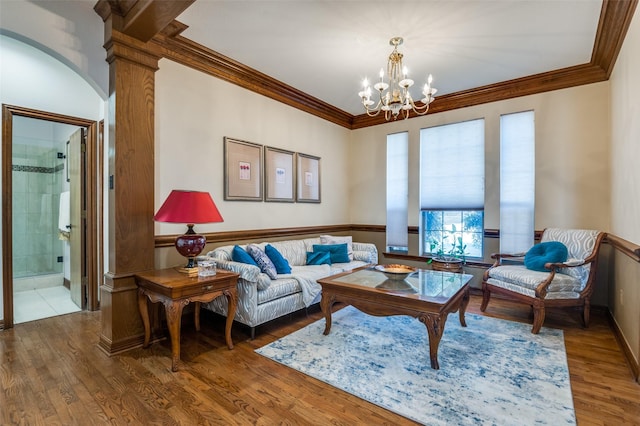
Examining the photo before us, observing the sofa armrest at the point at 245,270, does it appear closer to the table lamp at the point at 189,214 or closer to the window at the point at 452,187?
the table lamp at the point at 189,214

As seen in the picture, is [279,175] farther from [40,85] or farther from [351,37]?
[40,85]

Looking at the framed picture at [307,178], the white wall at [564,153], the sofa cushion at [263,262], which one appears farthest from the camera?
the framed picture at [307,178]

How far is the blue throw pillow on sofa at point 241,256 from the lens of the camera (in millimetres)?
3164

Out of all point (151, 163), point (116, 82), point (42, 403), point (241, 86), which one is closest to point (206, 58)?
point (241, 86)

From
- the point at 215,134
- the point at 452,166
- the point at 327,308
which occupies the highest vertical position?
the point at 215,134

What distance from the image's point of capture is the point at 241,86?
3.93 m

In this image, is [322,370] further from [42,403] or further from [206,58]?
[206,58]

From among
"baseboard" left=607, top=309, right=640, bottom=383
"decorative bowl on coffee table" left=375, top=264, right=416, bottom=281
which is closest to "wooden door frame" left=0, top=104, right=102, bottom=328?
"decorative bowl on coffee table" left=375, top=264, right=416, bottom=281

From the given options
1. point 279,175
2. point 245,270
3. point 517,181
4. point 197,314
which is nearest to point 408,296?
point 245,270

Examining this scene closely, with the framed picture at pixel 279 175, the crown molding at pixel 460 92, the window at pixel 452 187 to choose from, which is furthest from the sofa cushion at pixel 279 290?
the window at pixel 452 187

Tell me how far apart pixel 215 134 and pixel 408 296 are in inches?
109

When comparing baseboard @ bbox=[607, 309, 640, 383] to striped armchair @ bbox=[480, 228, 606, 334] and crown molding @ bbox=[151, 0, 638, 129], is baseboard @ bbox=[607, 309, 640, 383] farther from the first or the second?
crown molding @ bbox=[151, 0, 638, 129]

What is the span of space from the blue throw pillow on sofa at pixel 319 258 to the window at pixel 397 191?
1.58 m

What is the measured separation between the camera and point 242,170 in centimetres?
393
